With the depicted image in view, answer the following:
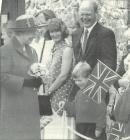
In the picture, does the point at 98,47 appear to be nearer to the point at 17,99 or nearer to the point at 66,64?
the point at 66,64

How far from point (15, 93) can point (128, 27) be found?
0.84m

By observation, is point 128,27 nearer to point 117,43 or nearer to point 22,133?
point 117,43

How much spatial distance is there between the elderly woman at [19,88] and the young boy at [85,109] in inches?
9.8

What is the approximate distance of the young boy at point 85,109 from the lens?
13.8 meters

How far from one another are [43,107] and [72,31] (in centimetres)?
52

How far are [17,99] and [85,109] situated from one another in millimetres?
445

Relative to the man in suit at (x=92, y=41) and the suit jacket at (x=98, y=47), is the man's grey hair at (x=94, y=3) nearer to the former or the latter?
the man in suit at (x=92, y=41)

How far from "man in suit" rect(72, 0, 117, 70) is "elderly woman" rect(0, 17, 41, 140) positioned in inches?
11.6

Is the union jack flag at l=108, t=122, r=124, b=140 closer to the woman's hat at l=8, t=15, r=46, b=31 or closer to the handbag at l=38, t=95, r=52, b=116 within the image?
the handbag at l=38, t=95, r=52, b=116

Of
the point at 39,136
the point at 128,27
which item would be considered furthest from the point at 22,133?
the point at 128,27

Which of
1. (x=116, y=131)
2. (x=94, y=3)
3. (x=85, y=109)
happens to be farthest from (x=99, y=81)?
(x=94, y=3)

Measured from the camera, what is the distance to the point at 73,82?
1377 cm

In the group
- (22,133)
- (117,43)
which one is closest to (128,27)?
(117,43)

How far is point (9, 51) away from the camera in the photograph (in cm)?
1380
